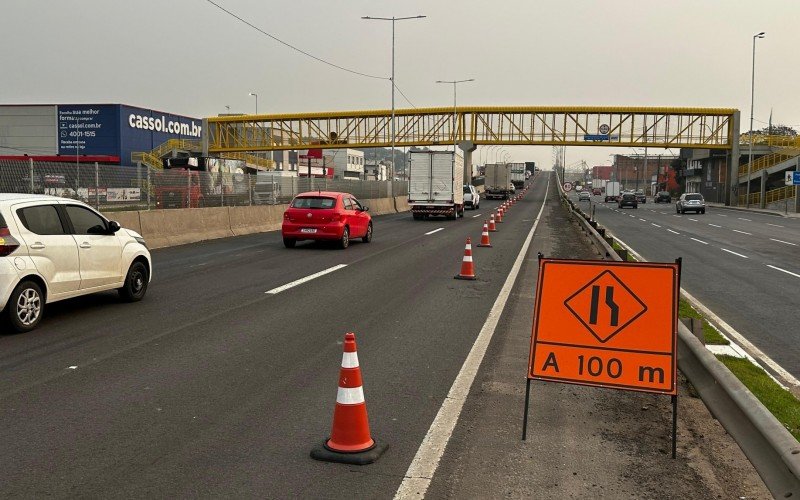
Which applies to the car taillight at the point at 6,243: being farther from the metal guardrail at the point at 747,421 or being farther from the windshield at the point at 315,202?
the windshield at the point at 315,202

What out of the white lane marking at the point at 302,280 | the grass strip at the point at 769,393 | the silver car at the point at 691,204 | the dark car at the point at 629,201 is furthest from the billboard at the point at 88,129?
the grass strip at the point at 769,393

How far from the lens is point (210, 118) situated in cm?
7500

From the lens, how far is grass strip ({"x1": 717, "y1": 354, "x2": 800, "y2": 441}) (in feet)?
17.4

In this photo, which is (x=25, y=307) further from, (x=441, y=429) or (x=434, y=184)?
(x=434, y=184)

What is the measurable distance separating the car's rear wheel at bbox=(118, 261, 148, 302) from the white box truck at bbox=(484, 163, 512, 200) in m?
68.6

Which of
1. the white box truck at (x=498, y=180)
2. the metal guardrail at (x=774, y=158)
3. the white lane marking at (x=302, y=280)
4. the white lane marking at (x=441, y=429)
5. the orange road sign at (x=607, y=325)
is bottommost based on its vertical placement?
the white lane marking at (x=441, y=429)

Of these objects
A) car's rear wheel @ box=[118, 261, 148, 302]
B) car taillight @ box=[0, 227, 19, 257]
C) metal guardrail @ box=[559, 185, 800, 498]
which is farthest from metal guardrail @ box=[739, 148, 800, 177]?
car taillight @ box=[0, 227, 19, 257]

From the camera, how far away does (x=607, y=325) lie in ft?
16.7

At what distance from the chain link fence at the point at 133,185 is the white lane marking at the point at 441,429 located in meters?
11.5

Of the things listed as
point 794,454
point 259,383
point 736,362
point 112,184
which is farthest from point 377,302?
point 112,184

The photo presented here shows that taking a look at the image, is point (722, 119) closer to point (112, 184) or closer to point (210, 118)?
point (210, 118)

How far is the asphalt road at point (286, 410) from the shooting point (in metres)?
4.18

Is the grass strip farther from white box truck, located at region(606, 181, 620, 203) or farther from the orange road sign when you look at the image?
white box truck, located at region(606, 181, 620, 203)

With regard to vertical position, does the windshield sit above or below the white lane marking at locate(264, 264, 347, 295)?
above
